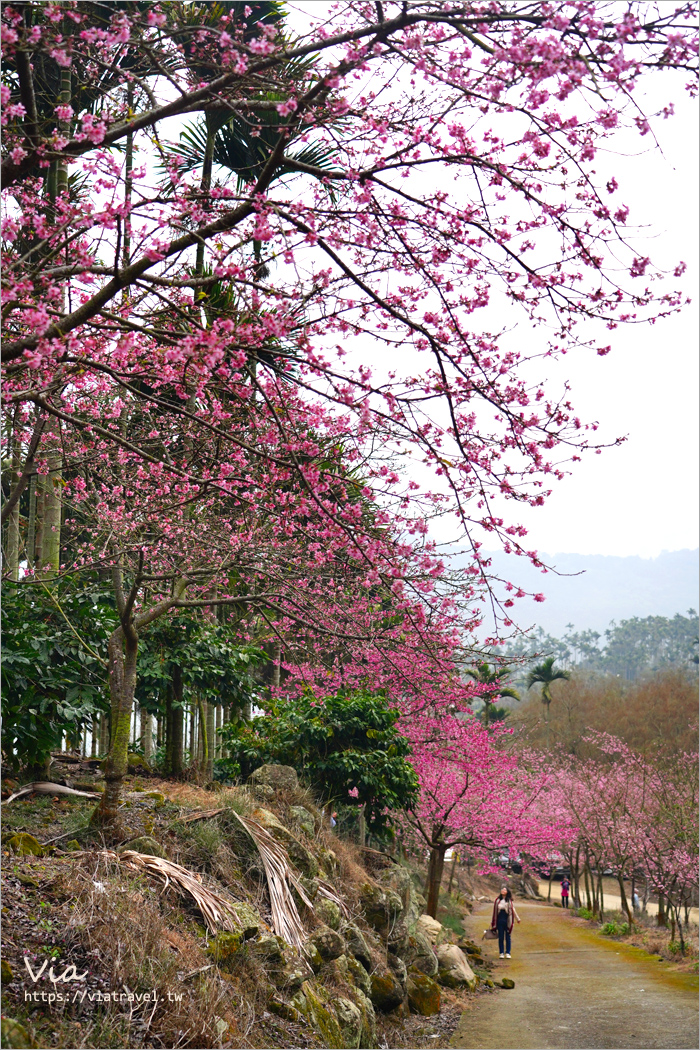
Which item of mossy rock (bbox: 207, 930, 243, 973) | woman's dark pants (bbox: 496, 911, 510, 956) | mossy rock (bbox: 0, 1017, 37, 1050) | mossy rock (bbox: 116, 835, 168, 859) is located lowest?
woman's dark pants (bbox: 496, 911, 510, 956)

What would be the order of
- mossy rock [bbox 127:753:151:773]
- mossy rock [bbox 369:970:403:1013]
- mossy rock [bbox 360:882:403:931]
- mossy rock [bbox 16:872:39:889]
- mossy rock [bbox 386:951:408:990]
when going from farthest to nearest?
mossy rock [bbox 127:753:151:773] < mossy rock [bbox 360:882:403:931] < mossy rock [bbox 386:951:408:990] < mossy rock [bbox 369:970:403:1013] < mossy rock [bbox 16:872:39:889]

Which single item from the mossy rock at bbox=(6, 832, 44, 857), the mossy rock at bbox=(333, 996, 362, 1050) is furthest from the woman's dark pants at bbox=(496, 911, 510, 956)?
the mossy rock at bbox=(6, 832, 44, 857)

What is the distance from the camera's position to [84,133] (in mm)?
3209

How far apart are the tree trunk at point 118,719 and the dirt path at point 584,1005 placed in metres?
4.74

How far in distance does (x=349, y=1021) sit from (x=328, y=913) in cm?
99

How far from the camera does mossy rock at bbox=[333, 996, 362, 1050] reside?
5.89m

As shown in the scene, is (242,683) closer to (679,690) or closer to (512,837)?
(512,837)

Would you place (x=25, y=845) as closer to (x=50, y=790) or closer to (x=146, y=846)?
(x=146, y=846)

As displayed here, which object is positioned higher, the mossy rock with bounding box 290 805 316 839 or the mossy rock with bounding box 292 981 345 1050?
the mossy rock with bounding box 290 805 316 839

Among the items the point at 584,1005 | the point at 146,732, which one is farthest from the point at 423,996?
the point at 146,732

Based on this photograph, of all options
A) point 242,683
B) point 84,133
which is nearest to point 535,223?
point 84,133

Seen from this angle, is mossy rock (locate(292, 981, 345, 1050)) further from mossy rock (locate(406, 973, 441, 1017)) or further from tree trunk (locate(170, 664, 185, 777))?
tree trunk (locate(170, 664, 185, 777))

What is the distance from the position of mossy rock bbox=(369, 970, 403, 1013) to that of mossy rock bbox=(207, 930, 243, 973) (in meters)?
3.13

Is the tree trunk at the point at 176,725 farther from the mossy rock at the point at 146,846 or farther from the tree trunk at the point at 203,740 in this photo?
the mossy rock at the point at 146,846
